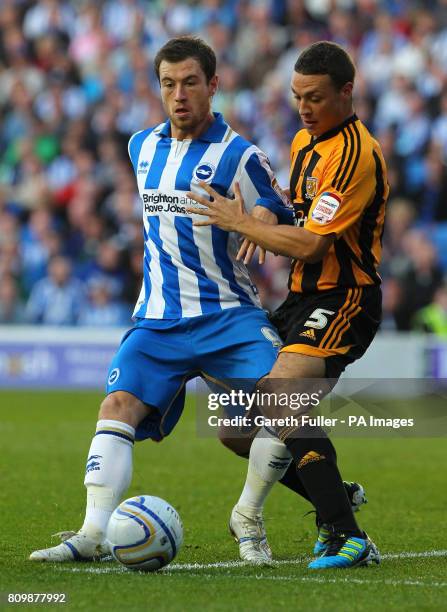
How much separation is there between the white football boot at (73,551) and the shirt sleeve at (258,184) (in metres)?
1.82

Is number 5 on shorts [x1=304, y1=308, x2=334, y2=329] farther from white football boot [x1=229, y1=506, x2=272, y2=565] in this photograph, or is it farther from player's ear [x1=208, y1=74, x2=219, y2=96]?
player's ear [x1=208, y1=74, x2=219, y2=96]

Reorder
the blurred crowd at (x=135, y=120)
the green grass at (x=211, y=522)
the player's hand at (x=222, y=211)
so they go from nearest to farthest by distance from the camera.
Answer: the green grass at (x=211, y=522) < the player's hand at (x=222, y=211) < the blurred crowd at (x=135, y=120)

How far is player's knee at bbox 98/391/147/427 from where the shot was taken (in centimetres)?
620

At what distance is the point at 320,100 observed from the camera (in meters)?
6.11

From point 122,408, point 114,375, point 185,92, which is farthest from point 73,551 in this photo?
point 185,92

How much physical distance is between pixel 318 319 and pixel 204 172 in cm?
99

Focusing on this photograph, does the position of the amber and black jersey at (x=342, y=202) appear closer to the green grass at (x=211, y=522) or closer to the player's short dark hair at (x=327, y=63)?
the player's short dark hair at (x=327, y=63)

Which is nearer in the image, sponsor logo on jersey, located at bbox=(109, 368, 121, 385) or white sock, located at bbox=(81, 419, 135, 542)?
white sock, located at bbox=(81, 419, 135, 542)

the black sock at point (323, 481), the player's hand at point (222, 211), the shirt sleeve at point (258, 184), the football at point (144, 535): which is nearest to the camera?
the football at point (144, 535)

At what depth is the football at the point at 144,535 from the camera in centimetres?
572

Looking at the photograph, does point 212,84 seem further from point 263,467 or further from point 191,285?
point 263,467

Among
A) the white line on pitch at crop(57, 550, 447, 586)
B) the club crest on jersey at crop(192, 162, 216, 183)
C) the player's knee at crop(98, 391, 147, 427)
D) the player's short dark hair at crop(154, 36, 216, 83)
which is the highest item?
the player's short dark hair at crop(154, 36, 216, 83)

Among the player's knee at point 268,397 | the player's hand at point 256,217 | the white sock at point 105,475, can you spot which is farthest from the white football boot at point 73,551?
the player's hand at point 256,217

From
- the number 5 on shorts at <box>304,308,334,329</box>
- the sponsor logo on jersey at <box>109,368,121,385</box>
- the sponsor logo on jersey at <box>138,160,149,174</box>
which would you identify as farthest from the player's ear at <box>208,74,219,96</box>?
the sponsor logo on jersey at <box>109,368,121,385</box>
